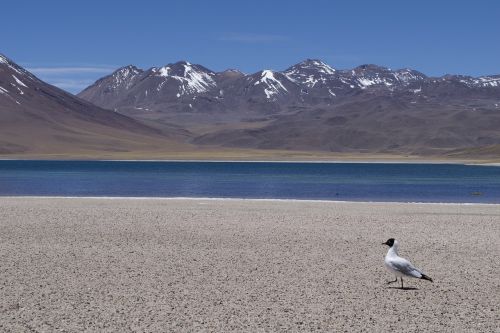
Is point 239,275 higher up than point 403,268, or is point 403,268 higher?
point 403,268

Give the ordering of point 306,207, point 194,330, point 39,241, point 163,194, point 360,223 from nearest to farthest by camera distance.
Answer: point 194,330 → point 39,241 → point 360,223 → point 306,207 → point 163,194

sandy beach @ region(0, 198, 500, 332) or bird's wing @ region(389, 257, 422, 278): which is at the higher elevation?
bird's wing @ region(389, 257, 422, 278)

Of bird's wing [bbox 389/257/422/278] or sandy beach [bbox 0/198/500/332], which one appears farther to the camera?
bird's wing [bbox 389/257/422/278]

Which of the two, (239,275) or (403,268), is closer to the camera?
(403,268)

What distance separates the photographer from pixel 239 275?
13047 mm

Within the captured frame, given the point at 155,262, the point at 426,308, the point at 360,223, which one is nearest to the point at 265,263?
the point at 155,262

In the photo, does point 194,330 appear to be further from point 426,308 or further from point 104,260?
point 104,260

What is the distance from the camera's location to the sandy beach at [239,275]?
9.95 m

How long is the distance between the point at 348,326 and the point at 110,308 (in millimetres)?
3249

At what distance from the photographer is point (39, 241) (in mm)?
17141

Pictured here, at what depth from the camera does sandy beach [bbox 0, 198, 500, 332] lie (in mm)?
9953

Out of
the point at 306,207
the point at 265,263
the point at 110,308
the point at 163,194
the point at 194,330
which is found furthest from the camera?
the point at 163,194

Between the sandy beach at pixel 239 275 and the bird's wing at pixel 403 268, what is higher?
the bird's wing at pixel 403 268

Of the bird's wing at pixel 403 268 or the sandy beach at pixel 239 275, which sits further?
the bird's wing at pixel 403 268
